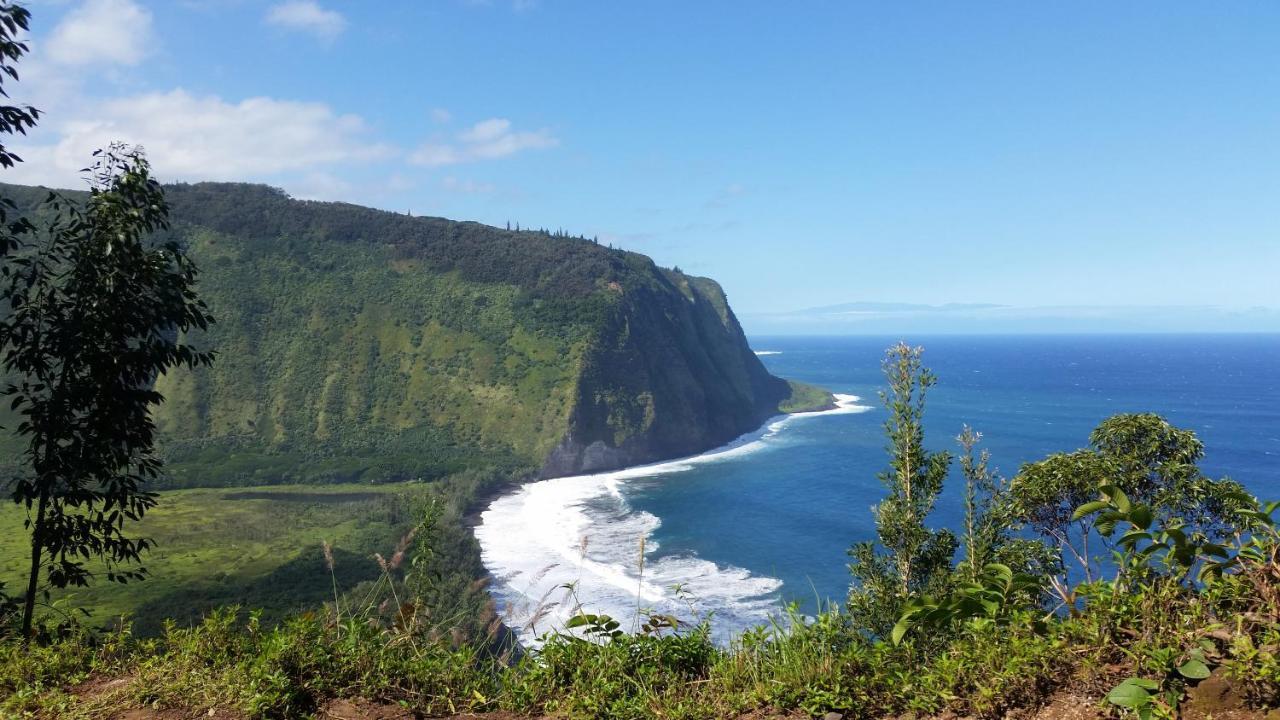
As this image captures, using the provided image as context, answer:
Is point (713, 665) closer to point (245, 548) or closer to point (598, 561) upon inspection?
point (598, 561)

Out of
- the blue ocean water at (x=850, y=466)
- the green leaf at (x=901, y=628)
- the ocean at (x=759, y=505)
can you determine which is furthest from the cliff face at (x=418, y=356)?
the green leaf at (x=901, y=628)

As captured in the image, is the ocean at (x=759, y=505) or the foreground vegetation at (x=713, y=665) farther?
the ocean at (x=759, y=505)

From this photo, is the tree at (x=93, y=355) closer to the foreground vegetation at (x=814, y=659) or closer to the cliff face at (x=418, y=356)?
the foreground vegetation at (x=814, y=659)

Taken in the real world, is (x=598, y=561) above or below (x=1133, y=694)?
below

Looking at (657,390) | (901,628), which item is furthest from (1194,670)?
(657,390)

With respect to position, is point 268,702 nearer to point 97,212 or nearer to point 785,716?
point 785,716

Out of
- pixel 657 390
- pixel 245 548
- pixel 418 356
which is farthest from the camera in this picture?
pixel 657 390

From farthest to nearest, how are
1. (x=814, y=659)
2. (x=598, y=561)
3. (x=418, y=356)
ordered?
(x=418, y=356) < (x=598, y=561) < (x=814, y=659)
